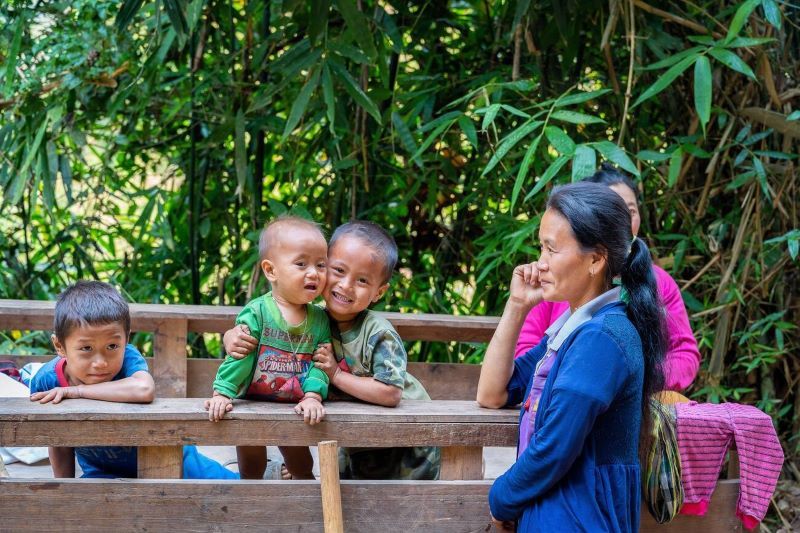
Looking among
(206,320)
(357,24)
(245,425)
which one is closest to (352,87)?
(357,24)

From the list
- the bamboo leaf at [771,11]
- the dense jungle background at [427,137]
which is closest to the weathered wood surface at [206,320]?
the dense jungle background at [427,137]

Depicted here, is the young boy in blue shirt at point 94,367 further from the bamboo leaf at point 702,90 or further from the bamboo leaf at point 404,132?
the bamboo leaf at point 702,90

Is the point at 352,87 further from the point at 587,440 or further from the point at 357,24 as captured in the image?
the point at 587,440

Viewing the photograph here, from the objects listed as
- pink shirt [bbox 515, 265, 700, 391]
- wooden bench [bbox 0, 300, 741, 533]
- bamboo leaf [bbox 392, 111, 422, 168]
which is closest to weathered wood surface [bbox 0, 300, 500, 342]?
pink shirt [bbox 515, 265, 700, 391]

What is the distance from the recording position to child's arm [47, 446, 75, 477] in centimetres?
229

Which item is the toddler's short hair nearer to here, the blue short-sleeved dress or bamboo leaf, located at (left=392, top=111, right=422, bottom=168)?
the blue short-sleeved dress

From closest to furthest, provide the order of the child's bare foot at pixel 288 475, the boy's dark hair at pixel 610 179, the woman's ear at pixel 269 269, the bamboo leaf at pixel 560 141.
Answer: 1. the woman's ear at pixel 269 269
2. the child's bare foot at pixel 288 475
3. the boy's dark hair at pixel 610 179
4. the bamboo leaf at pixel 560 141

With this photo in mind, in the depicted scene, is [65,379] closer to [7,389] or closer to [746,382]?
[7,389]

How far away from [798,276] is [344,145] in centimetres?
199

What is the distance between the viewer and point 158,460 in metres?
2.00

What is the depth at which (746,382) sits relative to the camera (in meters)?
3.94

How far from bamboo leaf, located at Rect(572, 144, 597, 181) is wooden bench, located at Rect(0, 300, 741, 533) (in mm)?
967

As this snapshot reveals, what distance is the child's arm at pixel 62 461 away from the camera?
2.29m

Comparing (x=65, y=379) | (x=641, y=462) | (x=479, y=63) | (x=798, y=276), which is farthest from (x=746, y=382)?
(x=65, y=379)
